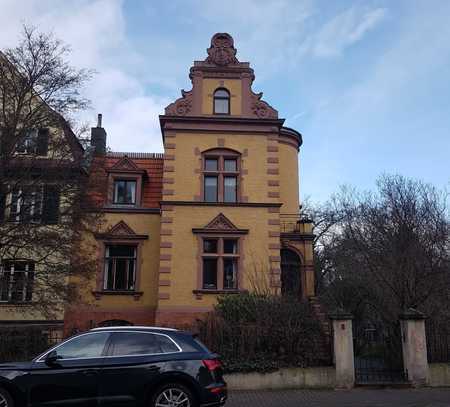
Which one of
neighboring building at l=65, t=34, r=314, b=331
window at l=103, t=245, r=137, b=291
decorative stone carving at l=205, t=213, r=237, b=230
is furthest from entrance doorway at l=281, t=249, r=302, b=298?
window at l=103, t=245, r=137, b=291

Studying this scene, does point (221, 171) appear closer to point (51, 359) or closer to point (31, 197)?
point (31, 197)

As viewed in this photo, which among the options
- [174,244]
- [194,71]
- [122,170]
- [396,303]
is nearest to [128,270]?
[174,244]

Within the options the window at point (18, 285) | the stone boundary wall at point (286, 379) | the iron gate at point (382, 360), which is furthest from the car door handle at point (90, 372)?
the window at point (18, 285)

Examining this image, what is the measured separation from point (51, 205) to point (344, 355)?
38.4ft

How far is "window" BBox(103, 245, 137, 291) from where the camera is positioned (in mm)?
25133

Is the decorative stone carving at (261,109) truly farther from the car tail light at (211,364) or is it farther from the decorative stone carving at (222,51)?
the car tail light at (211,364)

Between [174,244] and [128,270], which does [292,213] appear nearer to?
[174,244]

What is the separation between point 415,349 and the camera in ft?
51.1

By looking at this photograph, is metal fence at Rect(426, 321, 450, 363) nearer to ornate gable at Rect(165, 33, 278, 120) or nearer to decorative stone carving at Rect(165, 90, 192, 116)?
ornate gable at Rect(165, 33, 278, 120)

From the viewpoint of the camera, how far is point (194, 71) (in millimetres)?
25484

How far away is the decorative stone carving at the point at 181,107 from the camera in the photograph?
81.7ft

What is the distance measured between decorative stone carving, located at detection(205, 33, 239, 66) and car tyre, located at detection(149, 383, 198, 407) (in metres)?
19.4

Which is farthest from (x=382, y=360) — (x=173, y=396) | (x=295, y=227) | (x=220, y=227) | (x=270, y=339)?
(x=173, y=396)

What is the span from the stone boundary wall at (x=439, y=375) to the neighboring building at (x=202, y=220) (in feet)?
26.4
